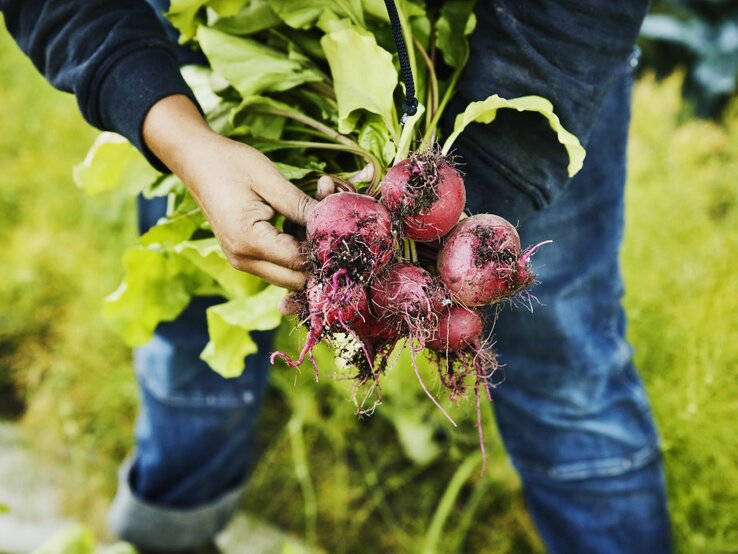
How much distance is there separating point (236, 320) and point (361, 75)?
0.34 meters

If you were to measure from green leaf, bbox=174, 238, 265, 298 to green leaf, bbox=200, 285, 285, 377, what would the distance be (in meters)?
0.03

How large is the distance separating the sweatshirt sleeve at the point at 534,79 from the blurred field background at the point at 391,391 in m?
0.73

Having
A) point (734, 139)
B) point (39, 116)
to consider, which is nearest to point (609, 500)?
point (734, 139)

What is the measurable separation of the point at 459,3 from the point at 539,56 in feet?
0.55

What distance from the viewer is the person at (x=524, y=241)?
0.76 m

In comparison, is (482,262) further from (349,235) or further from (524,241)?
(524,241)

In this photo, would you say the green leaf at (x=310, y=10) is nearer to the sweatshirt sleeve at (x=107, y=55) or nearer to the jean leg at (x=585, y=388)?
the sweatshirt sleeve at (x=107, y=55)

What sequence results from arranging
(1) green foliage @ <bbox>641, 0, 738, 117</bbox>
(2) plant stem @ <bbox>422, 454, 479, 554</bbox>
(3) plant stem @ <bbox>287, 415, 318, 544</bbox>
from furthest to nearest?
1. (1) green foliage @ <bbox>641, 0, 738, 117</bbox>
2. (3) plant stem @ <bbox>287, 415, 318, 544</bbox>
3. (2) plant stem @ <bbox>422, 454, 479, 554</bbox>

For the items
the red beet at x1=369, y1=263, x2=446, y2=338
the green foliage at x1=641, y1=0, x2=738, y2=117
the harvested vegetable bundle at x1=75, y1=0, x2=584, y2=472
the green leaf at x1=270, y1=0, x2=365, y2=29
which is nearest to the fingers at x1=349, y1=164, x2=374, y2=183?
the harvested vegetable bundle at x1=75, y1=0, x2=584, y2=472

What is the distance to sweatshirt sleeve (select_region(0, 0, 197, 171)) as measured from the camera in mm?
777

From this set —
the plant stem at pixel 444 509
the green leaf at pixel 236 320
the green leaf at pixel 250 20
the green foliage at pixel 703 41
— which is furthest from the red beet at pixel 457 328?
the green foliage at pixel 703 41

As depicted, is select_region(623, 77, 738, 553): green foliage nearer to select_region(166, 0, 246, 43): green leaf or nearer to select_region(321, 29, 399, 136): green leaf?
select_region(321, 29, 399, 136): green leaf

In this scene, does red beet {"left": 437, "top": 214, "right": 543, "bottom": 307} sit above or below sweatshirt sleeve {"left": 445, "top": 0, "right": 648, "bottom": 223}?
below

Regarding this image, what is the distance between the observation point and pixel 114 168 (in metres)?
0.99
